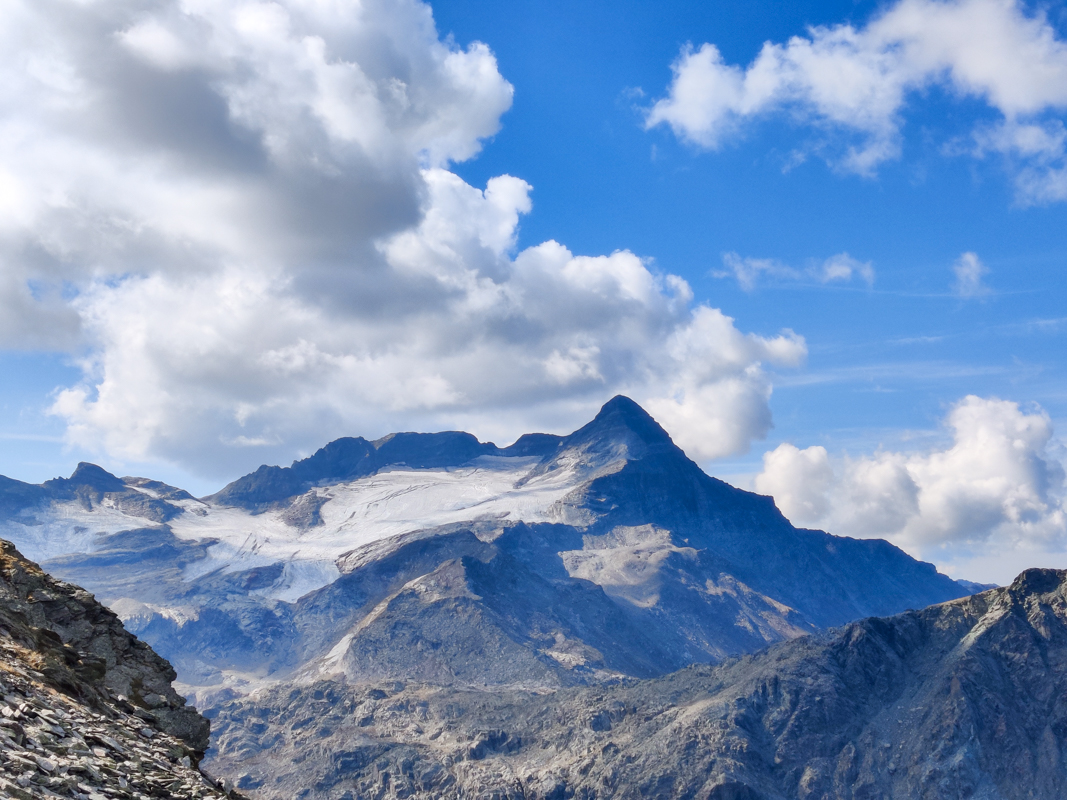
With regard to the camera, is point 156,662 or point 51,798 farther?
point 156,662

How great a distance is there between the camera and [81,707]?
36.0m

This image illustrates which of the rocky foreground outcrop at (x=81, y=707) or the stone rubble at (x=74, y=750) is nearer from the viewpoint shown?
the stone rubble at (x=74, y=750)

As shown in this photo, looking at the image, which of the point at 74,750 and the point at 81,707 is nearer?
the point at 74,750

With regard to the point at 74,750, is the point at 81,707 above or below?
above

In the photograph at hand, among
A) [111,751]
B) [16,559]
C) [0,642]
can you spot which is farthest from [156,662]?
[111,751]

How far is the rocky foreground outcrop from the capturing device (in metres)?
28.1

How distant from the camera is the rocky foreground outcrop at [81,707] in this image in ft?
92.1

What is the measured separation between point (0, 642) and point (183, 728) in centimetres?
1070

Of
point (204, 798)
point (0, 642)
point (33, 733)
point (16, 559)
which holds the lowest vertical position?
point (204, 798)

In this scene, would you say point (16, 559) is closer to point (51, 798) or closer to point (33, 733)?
point (33, 733)

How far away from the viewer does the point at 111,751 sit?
106 feet

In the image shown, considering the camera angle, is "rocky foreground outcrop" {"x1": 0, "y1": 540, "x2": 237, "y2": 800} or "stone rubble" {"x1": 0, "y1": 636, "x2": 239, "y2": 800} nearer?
"stone rubble" {"x1": 0, "y1": 636, "x2": 239, "y2": 800}

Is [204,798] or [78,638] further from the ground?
[78,638]

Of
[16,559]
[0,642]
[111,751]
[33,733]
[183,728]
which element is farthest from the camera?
[16,559]
